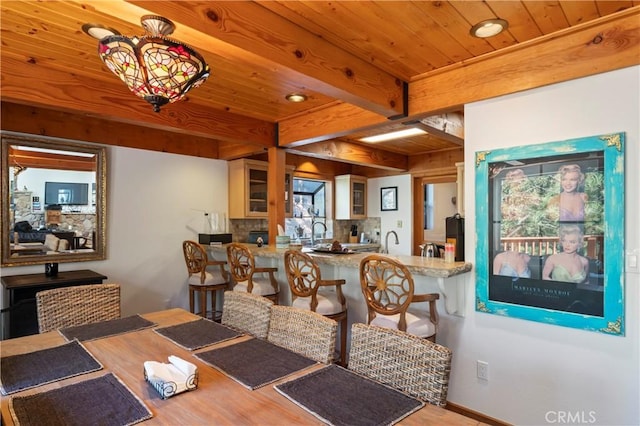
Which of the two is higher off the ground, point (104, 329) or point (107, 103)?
point (107, 103)

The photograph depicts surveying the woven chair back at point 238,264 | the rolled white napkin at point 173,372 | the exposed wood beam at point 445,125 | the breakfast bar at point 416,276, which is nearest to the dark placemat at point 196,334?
the rolled white napkin at point 173,372

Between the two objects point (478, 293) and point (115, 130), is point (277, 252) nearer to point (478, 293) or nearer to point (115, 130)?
point (478, 293)

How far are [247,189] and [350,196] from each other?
202 centimetres

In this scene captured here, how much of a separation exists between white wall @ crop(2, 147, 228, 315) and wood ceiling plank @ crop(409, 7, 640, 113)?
118 inches

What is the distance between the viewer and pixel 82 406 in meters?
1.11

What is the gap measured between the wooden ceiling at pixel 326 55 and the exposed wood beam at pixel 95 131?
0.8 inches

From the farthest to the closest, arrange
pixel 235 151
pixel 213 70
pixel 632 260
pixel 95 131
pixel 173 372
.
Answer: pixel 235 151 < pixel 95 131 < pixel 213 70 < pixel 632 260 < pixel 173 372

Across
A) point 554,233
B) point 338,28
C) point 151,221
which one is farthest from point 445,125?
point 151,221

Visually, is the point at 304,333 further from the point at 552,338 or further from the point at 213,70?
the point at 213,70

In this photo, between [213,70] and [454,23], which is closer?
[454,23]

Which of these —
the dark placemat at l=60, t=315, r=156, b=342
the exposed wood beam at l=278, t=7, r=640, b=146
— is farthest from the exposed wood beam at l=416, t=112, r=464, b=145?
the dark placemat at l=60, t=315, r=156, b=342

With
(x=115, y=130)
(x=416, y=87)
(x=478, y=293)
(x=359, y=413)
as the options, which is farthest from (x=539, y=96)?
(x=115, y=130)

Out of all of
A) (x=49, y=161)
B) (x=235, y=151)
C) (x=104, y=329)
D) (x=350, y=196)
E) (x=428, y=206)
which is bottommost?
(x=104, y=329)

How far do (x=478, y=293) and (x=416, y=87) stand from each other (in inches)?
60.4
